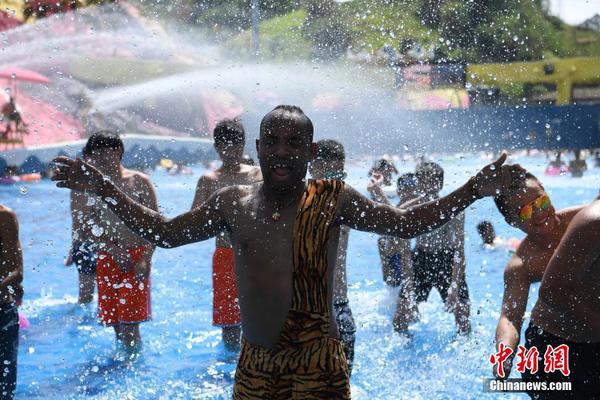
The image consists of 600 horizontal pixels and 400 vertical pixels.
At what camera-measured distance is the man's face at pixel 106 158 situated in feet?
17.6

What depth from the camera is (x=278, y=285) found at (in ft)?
8.59

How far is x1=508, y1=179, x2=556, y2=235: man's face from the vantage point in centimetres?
321

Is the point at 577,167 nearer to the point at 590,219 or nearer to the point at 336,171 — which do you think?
the point at 336,171

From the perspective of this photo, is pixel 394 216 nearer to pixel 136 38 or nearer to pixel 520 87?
pixel 136 38

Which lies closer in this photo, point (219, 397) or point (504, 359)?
point (504, 359)

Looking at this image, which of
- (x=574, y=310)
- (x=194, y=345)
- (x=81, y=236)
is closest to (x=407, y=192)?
(x=194, y=345)

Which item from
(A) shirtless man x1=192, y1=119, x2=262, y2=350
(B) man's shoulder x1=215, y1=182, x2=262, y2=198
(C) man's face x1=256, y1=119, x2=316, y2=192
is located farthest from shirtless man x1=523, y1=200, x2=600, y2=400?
(A) shirtless man x1=192, y1=119, x2=262, y2=350

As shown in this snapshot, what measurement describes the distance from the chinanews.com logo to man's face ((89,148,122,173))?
10.4ft

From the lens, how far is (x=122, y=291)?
17.6ft

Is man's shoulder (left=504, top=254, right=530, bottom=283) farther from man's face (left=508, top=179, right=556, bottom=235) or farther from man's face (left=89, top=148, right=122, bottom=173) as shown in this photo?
man's face (left=89, top=148, right=122, bottom=173)

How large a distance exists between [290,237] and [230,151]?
8.84ft

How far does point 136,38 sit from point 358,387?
19627 millimetres

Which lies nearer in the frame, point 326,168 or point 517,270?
point 517,270

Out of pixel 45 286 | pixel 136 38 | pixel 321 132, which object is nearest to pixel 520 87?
pixel 321 132
